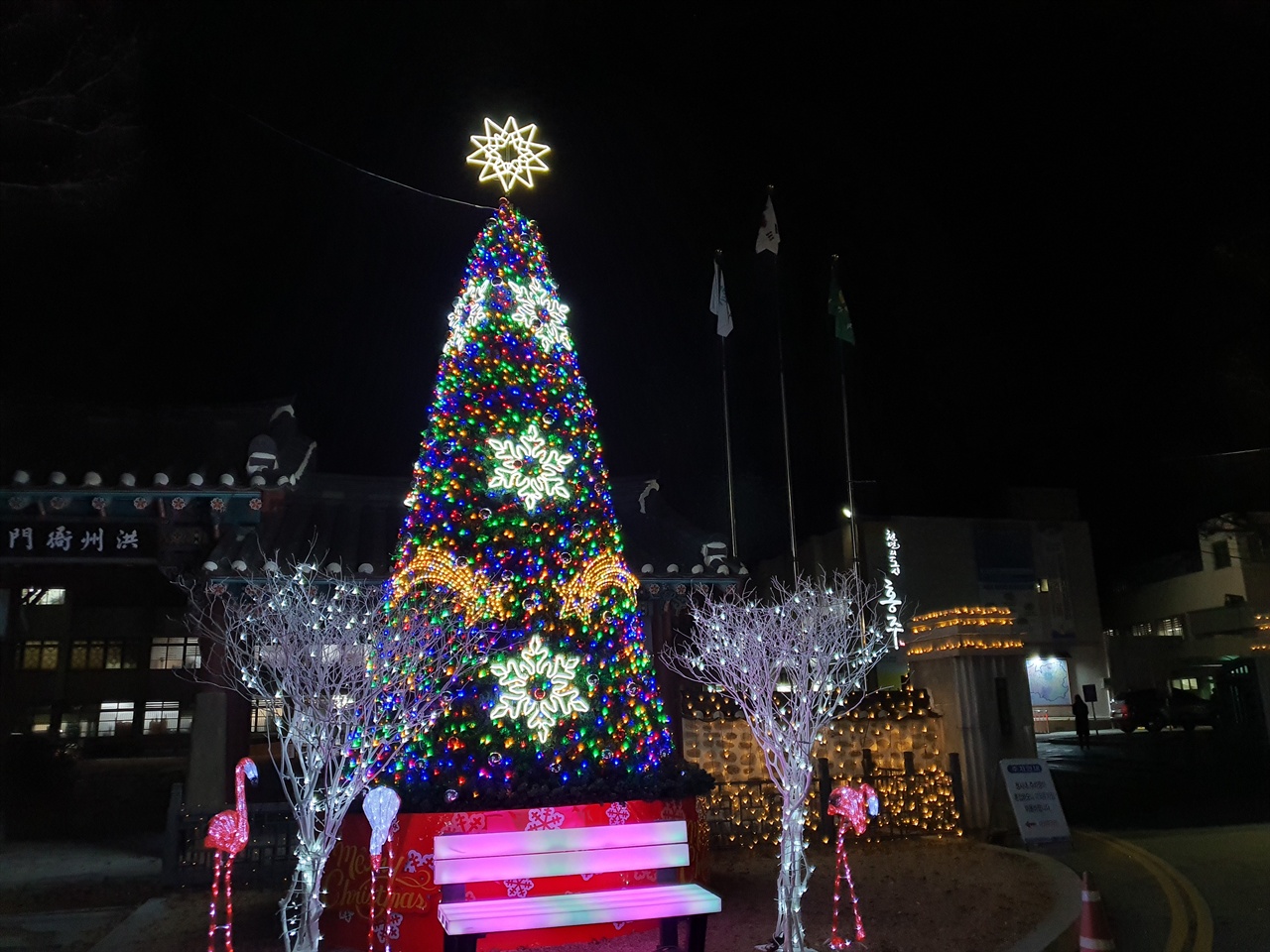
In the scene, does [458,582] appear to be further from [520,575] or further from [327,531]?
[327,531]

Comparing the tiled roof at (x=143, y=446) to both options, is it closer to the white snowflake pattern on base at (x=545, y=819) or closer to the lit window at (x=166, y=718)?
the white snowflake pattern on base at (x=545, y=819)

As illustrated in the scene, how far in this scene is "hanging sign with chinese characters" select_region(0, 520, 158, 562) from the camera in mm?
10953

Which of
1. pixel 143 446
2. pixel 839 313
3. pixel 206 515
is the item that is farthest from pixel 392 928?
pixel 839 313

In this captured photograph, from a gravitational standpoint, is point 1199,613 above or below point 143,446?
below

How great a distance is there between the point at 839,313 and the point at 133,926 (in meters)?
15.8

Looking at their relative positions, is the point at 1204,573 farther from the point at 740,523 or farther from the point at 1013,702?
→ the point at 1013,702

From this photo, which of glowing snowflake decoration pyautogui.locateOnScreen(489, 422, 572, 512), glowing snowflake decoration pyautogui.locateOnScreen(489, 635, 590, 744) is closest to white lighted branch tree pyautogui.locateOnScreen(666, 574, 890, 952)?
glowing snowflake decoration pyautogui.locateOnScreen(489, 635, 590, 744)

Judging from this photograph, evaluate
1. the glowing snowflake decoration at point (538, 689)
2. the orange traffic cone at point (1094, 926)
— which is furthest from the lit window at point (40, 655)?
the orange traffic cone at point (1094, 926)

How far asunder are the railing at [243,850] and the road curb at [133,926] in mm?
495

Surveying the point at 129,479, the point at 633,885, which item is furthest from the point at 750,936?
the point at 129,479

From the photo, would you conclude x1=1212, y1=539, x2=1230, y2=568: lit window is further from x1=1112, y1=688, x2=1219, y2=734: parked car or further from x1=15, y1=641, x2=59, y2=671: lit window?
x1=15, y1=641, x2=59, y2=671: lit window

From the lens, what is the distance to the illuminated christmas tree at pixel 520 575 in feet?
26.7

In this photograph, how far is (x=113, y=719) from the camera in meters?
32.8

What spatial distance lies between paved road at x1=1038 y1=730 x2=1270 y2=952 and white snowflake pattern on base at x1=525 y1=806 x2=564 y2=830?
15.5 ft
